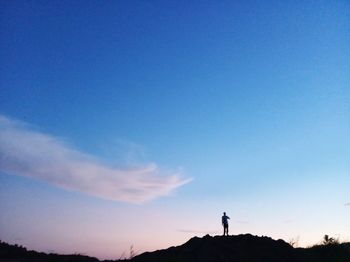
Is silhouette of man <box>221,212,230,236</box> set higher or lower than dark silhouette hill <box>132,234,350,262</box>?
higher

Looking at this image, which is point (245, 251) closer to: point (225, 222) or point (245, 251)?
point (245, 251)

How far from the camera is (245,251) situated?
71.3 ft

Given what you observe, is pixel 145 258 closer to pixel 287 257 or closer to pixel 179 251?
pixel 179 251

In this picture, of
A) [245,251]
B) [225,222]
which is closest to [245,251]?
[245,251]

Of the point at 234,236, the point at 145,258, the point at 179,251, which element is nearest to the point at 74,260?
the point at 145,258

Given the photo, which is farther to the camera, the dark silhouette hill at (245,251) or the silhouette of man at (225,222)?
the silhouette of man at (225,222)

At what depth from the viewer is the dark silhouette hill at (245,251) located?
21109mm

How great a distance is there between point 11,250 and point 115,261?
29.2ft

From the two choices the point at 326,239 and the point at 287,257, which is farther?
the point at 326,239

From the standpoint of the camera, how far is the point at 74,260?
25250mm

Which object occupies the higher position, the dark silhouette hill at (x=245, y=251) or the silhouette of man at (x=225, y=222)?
the silhouette of man at (x=225, y=222)

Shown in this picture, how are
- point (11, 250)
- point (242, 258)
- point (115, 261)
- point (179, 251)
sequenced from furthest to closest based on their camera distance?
1. point (11, 250)
2. point (115, 261)
3. point (179, 251)
4. point (242, 258)

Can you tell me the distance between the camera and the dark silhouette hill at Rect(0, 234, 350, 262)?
Answer: 21109mm

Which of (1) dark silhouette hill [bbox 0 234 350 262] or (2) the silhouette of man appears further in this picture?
(2) the silhouette of man
